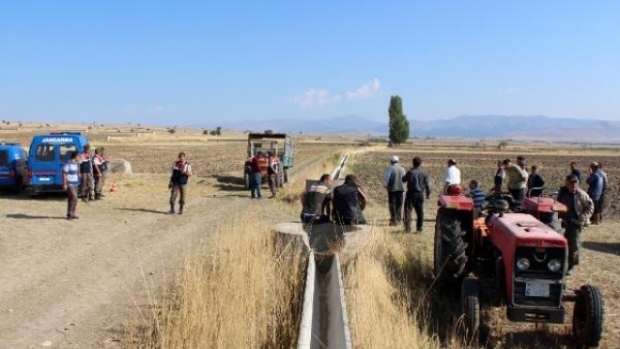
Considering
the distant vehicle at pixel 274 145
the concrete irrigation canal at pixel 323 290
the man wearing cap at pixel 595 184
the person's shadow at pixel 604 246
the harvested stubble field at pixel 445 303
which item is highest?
the distant vehicle at pixel 274 145

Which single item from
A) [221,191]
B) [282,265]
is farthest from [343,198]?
[221,191]

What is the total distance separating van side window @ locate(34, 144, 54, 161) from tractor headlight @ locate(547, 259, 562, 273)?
615 inches

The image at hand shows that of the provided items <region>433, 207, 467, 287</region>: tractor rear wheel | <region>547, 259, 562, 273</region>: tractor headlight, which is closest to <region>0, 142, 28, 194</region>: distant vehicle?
<region>433, 207, 467, 287</region>: tractor rear wheel

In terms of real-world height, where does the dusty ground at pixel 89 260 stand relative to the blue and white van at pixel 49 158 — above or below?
below

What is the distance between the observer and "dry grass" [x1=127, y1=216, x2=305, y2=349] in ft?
17.1

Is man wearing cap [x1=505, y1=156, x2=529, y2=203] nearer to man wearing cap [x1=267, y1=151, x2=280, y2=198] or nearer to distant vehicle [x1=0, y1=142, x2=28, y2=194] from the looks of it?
man wearing cap [x1=267, y1=151, x2=280, y2=198]

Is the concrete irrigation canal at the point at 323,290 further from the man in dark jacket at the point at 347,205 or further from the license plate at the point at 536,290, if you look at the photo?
the license plate at the point at 536,290

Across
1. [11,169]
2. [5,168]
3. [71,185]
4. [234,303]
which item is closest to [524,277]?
[234,303]

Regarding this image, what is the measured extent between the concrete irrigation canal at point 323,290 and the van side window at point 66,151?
10322mm

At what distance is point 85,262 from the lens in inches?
376

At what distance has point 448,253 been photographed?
7.74m

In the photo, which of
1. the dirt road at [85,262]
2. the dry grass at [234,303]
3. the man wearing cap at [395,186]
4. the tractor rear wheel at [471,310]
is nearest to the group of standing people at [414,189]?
the man wearing cap at [395,186]

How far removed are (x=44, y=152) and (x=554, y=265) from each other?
52.3ft

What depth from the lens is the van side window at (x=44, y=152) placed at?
17938 mm
